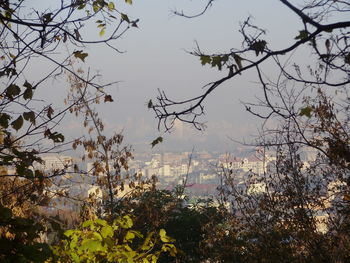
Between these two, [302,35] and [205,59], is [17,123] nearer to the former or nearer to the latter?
[205,59]

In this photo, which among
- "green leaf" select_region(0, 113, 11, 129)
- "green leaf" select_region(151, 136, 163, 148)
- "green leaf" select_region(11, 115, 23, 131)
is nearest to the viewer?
"green leaf" select_region(0, 113, 11, 129)

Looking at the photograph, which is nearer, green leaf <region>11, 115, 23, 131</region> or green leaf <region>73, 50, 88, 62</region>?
green leaf <region>11, 115, 23, 131</region>

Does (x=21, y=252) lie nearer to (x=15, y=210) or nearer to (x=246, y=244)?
(x=15, y=210)

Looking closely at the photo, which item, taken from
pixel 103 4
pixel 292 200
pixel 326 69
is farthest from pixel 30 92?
pixel 292 200

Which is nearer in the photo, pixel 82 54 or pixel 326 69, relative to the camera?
pixel 326 69

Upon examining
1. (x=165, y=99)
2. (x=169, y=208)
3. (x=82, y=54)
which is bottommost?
(x=169, y=208)

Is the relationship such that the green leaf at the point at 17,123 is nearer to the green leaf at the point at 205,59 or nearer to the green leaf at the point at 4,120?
the green leaf at the point at 4,120

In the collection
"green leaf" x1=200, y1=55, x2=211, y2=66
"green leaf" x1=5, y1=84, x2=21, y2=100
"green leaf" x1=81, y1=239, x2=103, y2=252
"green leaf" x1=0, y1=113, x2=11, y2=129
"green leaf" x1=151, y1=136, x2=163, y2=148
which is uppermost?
"green leaf" x1=200, y1=55, x2=211, y2=66

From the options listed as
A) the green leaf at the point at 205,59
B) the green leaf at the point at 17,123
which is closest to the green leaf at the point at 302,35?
the green leaf at the point at 205,59

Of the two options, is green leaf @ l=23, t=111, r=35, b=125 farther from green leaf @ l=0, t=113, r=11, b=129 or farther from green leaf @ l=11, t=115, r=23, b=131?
green leaf @ l=0, t=113, r=11, b=129

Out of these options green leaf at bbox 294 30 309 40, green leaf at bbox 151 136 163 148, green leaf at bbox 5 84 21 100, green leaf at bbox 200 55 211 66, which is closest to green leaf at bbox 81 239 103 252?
green leaf at bbox 151 136 163 148
